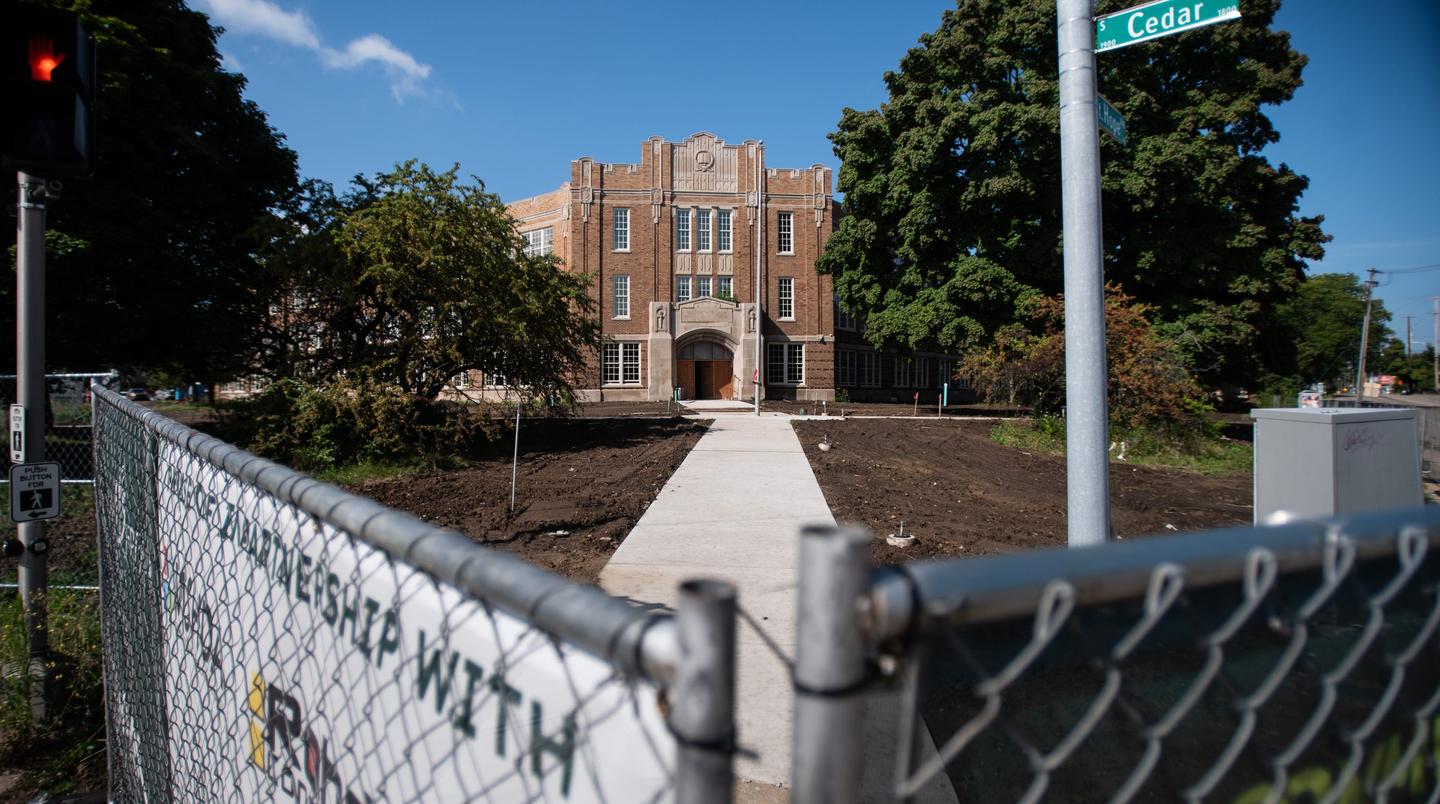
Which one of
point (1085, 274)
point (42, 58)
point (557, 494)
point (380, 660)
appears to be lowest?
point (557, 494)

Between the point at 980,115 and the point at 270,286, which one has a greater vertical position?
the point at 980,115

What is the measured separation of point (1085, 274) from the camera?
429 cm

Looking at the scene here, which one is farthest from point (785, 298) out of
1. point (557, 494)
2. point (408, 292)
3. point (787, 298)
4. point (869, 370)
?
point (557, 494)

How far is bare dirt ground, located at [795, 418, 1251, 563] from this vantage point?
830 centimetres

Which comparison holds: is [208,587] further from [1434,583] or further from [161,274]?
[161,274]

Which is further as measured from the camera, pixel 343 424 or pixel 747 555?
pixel 343 424

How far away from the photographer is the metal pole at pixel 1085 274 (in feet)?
14.0

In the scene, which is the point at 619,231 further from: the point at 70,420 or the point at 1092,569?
the point at 1092,569

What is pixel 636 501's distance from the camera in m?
9.82

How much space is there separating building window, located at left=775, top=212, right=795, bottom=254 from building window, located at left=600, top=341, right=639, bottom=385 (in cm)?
1029

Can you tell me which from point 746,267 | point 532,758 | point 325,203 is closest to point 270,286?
point 325,203

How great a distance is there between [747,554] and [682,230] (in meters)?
36.7

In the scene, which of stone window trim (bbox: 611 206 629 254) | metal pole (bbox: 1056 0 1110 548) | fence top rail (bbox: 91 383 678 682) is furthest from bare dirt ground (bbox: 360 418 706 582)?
stone window trim (bbox: 611 206 629 254)

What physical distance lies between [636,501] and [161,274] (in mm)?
13407
